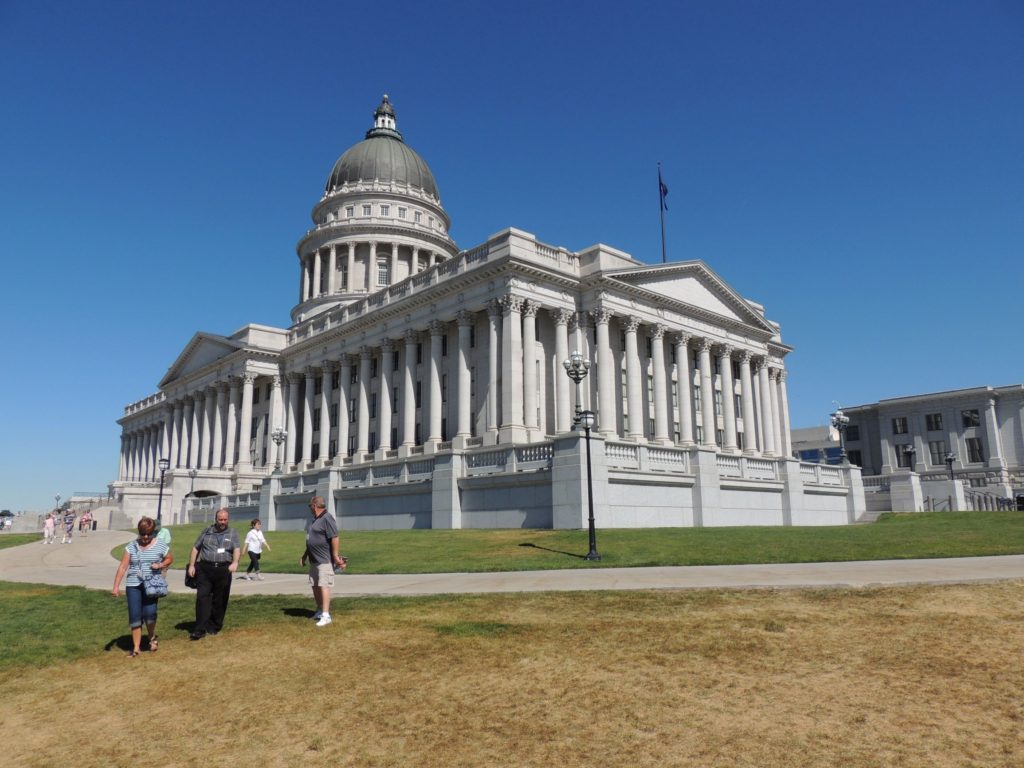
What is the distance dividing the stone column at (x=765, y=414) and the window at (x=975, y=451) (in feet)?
133

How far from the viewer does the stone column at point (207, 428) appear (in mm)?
81875

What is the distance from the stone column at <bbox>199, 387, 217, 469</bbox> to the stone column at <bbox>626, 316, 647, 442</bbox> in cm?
4972

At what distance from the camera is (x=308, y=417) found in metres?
72.5

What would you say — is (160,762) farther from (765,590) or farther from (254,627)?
(765,590)

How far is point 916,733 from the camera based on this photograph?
22.0 ft

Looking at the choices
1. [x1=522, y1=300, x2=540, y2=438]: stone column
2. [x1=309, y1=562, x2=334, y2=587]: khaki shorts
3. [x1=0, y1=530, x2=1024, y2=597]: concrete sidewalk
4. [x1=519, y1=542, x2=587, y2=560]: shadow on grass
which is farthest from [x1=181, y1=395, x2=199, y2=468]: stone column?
[x1=309, y1=562, x2=334, y2=587]: khaki shorts

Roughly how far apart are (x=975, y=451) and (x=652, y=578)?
3717 inches

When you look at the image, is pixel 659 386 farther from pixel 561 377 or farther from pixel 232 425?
pixel 232 425

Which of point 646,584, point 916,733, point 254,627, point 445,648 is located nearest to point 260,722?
point 445,648

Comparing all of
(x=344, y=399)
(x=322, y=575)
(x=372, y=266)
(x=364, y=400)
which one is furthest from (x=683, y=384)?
(x=322, y=575)

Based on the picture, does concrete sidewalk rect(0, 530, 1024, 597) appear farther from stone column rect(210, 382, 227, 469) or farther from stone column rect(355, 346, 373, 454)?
stone column rect(210, 382, 227, 469)

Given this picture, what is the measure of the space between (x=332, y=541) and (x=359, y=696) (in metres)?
4.52

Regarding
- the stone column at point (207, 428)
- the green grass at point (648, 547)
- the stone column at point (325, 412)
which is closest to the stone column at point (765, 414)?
the green grass at point (648, 547)

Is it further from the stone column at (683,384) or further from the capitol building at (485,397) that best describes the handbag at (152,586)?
the stone column at (683,384)
